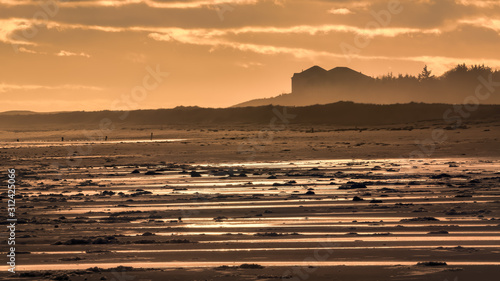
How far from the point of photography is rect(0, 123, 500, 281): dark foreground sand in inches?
404

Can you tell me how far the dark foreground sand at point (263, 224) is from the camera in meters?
10.3

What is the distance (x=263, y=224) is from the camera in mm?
14391

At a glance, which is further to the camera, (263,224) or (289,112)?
(289,112)

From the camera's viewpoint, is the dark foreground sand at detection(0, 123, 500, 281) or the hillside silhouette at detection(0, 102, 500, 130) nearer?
the dark foreground sand at detection(0, 123, 500, 281)

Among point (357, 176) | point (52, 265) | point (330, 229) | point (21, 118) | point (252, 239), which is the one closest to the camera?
point (52, 265)

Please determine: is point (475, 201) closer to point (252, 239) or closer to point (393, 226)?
point (393, 226)

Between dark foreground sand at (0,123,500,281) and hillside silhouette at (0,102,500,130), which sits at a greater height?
hillside silhouette at (0,102,500,130)

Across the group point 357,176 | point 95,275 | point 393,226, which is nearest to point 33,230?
point 95,275

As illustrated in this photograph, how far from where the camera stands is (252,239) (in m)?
12.6

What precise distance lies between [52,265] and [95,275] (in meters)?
0.98

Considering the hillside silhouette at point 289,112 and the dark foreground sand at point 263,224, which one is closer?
the dark foreground sand at point 263,224

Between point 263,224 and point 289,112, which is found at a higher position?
point 289,112

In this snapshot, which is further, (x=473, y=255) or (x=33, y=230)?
(x=33, y=230)

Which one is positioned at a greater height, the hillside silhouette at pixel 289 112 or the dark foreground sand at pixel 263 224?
the hillside silhouette at pixel 289 112
